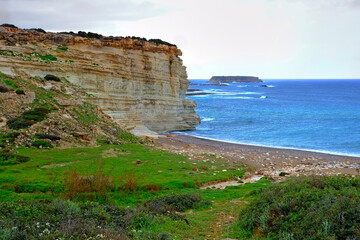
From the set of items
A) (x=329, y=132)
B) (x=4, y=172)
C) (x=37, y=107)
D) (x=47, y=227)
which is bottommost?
(x=329, y=132)

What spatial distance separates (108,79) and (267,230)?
41.3 metres

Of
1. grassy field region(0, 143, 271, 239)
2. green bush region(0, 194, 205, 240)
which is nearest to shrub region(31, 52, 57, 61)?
grassy field region(0, 143, 271, 239)

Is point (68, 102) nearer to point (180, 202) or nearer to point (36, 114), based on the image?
point (36, 114)

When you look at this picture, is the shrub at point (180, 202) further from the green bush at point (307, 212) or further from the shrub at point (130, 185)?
the green bush at point (307, 212)

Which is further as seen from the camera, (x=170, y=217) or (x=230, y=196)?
(x=230, y=196)

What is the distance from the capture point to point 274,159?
38344mm

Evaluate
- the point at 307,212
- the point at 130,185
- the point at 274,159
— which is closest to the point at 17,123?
the point at 130,185

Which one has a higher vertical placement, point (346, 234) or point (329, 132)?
point (346, 234)

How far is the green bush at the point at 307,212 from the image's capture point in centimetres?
888

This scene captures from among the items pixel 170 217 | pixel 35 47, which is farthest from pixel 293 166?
pixel 35 47

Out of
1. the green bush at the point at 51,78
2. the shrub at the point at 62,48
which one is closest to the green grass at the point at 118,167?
the green bush at the point at 51,78

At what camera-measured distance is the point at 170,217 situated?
1342 cm

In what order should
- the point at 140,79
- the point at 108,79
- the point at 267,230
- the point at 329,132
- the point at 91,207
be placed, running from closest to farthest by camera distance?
1. the point at 267,230
2. the point at 91,207
3. the point at 108,79
4. the point at 140,79
5. the point at 329,132

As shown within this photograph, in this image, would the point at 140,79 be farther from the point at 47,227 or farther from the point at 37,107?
the point at 47,227
